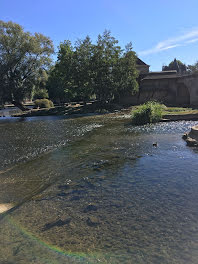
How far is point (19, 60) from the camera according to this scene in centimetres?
4450

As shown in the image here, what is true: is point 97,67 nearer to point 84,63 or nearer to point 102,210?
point 84,63

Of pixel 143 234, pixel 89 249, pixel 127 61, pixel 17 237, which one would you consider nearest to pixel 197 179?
pixel 143 234

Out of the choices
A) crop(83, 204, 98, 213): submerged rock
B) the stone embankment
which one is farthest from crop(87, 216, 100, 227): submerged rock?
the stone embankment

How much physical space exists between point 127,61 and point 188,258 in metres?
45.6

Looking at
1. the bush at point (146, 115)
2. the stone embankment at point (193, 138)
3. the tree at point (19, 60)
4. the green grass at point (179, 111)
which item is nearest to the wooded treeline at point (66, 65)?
the tree at point (19, 60)

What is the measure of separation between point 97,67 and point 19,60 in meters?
16.3

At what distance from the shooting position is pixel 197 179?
24.7 ft

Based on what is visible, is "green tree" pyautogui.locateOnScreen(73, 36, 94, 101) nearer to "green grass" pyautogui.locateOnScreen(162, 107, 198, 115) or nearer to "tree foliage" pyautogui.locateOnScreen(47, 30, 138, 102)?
"tree foliage" pyautogui.locateOnScreen(47, 30, 138, 102)

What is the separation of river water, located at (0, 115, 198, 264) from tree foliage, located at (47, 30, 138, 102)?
35.9 metres

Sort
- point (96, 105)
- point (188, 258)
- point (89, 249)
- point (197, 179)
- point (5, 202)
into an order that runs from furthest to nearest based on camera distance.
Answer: point (96, 105) < point (197, 179) < point (5, 202) < point (89, 249) < point (188, 258)

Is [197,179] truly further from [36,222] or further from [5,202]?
[5,202]

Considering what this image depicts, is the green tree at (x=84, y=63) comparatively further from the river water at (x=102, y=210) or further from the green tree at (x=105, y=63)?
A: the river water at (x=102, y=210)

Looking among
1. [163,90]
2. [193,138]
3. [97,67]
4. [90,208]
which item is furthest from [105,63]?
[90,208]

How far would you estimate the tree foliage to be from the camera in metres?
43.9
